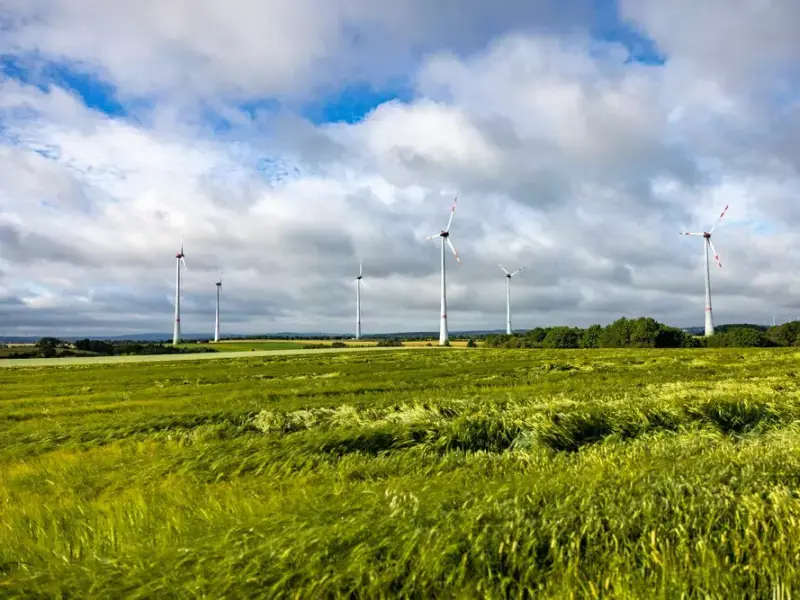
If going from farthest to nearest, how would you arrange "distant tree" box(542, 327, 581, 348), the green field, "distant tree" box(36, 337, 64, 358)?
"distant tree" box(542, 327, 581, 348) → the green field → "distant tree" box(36, 337, 64, 358)

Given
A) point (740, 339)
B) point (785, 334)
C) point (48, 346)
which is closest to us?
point (48, 346)

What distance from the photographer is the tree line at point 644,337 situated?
373ft

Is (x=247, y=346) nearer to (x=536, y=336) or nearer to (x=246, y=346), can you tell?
(x=246, y=346)

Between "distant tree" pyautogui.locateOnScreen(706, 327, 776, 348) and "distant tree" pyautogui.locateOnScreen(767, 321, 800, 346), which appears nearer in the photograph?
"distant tree" pyautogui.locateOnScreen(706, 327, 776, 348)

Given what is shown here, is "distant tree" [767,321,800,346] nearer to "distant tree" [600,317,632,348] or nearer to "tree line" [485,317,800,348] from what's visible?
"tree line" [485,317,800,348]

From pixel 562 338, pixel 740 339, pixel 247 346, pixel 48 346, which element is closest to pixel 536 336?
pixel 562 338

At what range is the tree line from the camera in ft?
373

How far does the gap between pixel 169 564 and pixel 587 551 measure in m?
3.99

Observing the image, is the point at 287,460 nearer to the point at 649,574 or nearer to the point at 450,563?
the point at 450,563

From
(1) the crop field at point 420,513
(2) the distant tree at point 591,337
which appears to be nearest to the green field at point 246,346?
(2) the distant tree at point 591,337

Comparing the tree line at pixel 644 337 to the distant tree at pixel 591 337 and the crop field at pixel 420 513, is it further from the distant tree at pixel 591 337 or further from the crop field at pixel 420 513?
the crop field at pixel 420 513

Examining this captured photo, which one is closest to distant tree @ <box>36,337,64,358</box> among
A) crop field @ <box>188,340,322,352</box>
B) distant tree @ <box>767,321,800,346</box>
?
crop field @ <box>188,340,322,352</box>

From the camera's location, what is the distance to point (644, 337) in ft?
385

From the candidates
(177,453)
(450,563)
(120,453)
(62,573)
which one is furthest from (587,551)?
(120,453)
